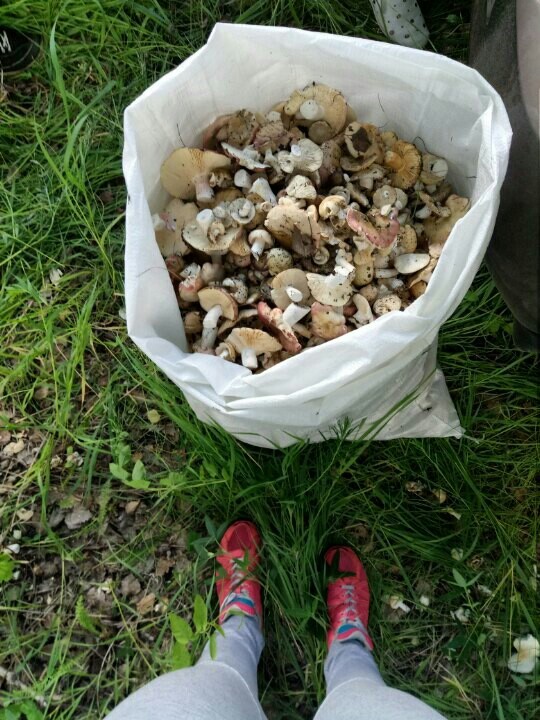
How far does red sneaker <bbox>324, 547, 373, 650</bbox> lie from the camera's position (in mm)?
1327

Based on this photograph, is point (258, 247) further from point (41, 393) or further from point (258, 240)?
point (41, 393)

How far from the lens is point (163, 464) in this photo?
4.75 feet

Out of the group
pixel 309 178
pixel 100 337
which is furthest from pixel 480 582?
pixel 100 337

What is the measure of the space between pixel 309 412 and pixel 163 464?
19.4 inches

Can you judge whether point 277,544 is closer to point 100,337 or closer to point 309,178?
point 100,337

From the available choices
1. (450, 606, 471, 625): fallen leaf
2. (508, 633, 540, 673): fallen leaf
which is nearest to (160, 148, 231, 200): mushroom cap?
(450, 606, 471, 625): fallen leaf

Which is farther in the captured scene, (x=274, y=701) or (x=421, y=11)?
(x=421, y=11)

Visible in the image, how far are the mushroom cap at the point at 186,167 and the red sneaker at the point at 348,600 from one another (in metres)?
0.86

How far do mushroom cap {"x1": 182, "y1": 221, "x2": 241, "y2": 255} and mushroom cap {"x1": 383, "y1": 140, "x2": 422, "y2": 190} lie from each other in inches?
13.7

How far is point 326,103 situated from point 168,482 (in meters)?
0.88

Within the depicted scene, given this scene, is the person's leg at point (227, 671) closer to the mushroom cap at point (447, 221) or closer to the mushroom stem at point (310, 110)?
the mushroom cap at point (447, 221)

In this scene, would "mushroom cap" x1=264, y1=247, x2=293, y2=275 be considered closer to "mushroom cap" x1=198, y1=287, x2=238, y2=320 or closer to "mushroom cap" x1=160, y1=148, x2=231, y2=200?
"mushroom cap" x1=198, y1=287, x2=238, y2=320

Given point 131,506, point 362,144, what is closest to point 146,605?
point 131,506

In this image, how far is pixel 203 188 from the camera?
124 centimetres
